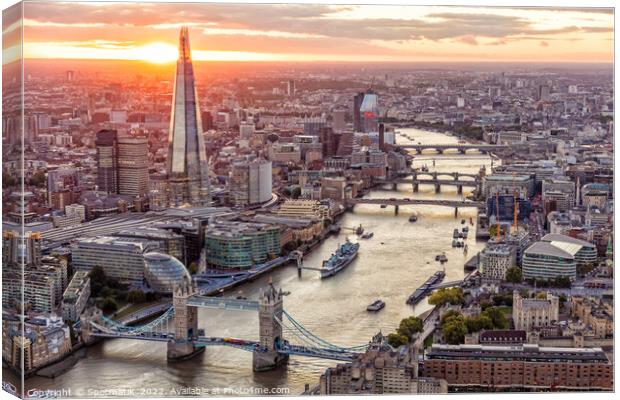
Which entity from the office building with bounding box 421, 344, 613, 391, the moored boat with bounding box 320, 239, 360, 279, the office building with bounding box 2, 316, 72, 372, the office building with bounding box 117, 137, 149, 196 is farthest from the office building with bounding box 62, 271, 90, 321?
the office building with bounding box 117, 137, 149, 196

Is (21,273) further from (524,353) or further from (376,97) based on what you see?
(376,97)

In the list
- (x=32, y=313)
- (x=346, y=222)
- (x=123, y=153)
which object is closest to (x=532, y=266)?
(x=346, y=222)

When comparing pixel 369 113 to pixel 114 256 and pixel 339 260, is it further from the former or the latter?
pixel 114 256

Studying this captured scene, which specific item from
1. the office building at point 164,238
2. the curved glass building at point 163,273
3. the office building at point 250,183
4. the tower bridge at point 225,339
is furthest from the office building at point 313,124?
the tower bridge at point 225,339

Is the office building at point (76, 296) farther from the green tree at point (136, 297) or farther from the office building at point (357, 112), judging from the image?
the office building at point (357, 112)

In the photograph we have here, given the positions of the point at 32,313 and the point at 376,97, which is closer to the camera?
the point at 32,313

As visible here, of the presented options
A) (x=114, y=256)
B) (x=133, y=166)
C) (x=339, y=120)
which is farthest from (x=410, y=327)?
(x=339, y=120)

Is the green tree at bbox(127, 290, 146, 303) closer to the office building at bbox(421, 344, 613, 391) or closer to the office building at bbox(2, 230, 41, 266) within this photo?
the office building at bbox(2, 230, 41, 266)
